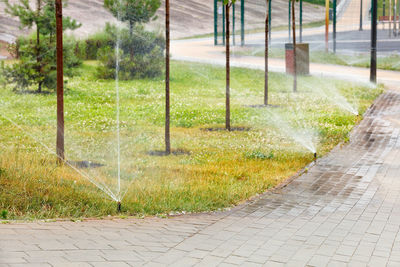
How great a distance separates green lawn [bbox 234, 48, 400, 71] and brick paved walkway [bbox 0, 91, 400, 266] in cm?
2177

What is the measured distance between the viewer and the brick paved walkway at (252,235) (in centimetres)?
558

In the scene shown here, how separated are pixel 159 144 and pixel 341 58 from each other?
23.6 m

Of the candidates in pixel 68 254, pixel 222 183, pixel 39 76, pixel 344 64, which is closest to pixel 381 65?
pixel 344 64

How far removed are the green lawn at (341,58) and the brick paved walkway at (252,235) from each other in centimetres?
2177

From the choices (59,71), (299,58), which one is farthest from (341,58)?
(59,71)

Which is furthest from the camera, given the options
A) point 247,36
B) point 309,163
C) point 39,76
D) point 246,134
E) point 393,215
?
point 247,36

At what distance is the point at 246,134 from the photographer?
1341cm

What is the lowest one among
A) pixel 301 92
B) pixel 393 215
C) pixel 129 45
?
pixel 393 215

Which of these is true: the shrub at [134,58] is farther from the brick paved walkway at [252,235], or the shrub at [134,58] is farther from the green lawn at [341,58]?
the brick paved walkway at [252,235]

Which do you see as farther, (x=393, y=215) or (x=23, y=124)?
(x=23, y=124)

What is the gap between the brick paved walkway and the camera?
5.58 m

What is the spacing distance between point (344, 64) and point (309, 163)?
69.5 feet

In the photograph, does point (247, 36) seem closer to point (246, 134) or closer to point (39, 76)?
point (39, 76)

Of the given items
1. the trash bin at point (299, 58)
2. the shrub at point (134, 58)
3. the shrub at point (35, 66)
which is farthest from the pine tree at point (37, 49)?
the trash bin at point (299, 58)
